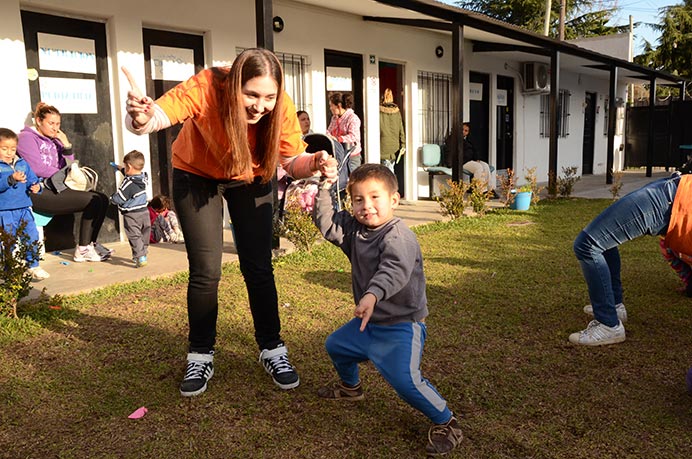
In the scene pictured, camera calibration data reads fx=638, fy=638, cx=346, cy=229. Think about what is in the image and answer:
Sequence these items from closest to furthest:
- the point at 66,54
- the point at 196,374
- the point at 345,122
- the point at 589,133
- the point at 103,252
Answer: the point at 196,374, the point at 103,252, the point at 66,54, the point at 345,122, the point at 589,133

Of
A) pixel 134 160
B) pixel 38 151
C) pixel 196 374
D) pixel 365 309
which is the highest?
pixel 38 151

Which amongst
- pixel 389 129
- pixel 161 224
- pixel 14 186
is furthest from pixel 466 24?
pixel 14 186

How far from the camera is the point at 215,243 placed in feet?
10.8

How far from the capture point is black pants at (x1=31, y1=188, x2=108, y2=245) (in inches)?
249

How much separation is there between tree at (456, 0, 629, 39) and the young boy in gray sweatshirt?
37429 millimetres

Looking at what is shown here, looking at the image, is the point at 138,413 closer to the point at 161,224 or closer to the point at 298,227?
the point at 298,227

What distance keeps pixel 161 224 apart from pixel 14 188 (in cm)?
207

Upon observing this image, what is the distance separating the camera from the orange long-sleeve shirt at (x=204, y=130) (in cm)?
286

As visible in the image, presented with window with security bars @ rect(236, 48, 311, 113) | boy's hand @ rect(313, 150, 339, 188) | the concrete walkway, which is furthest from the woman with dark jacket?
boy's hand @ rect(313, 150, 339, 188)

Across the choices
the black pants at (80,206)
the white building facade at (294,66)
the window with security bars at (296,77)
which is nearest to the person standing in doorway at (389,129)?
the white building facade at (294,66)

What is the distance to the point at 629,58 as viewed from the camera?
22.7 m

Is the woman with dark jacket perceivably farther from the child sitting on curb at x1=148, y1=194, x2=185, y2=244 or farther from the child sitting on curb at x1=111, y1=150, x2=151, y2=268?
the child sitting on curb at x1=111, y1=150, x2=151, y2=268

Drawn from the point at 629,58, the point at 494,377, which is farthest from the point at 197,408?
the point at 629,58

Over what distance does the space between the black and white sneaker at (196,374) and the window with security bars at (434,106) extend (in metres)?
9.73
